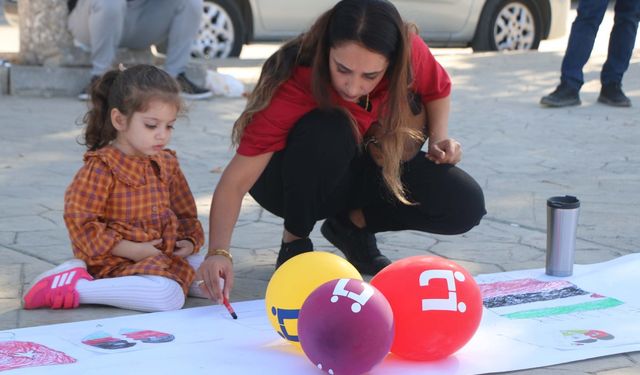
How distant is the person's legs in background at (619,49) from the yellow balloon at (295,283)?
453cm

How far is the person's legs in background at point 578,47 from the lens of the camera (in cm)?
638

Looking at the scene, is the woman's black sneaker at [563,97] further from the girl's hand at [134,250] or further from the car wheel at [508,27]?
the girl's hand at [134,250]

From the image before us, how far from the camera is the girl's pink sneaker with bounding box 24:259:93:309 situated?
2.93m

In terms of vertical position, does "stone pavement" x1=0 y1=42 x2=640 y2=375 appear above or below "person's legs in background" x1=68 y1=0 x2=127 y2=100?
below

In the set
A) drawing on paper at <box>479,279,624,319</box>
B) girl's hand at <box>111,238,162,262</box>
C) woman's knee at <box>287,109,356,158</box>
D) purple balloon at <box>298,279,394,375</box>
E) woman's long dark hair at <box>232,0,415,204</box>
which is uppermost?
woman's long dark hair at <box>232,0,415,204</box>

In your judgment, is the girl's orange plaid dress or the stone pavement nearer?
the girl's orange plaid dress

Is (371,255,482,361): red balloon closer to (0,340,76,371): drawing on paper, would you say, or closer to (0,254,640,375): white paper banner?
(0,254,640,375): white paper banner

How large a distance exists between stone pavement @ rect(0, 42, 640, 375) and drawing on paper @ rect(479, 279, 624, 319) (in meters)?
0.27

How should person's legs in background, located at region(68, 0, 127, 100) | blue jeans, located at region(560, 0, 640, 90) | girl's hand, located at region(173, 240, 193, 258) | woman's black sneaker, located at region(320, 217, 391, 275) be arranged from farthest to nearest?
blue jeans, located at region(560, 0, 640, 90), person's legs in background, located at region(68, 0, 127, 100), woman's black sneaker, located at region(320, 217, 391, 275), girl's hand, located at region(173, 240, 193, 258)

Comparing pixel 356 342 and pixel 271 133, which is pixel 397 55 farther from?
pixel 356 342

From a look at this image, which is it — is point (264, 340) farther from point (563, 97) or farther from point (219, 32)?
point (219, 32)

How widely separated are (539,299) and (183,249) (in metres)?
1.07

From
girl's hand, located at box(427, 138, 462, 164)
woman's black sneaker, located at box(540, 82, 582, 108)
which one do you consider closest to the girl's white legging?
girl's hand, located at box(427, 138, 462, 164)

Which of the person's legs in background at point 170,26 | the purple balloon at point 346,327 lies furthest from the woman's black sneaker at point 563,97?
the purple balloon at point 346,327
